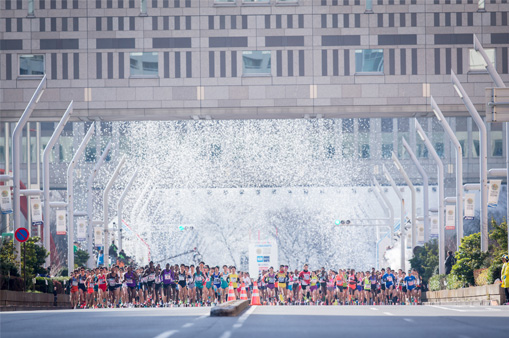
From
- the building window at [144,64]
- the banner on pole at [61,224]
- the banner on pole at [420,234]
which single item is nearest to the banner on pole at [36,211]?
the building window at [144,64]

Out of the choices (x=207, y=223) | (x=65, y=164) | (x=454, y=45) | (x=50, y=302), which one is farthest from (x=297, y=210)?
(x=50, y=302)

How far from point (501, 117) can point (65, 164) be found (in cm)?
8783

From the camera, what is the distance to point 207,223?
132 metres

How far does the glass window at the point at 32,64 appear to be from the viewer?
5069 cm

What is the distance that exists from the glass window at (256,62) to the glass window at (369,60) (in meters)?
4.22

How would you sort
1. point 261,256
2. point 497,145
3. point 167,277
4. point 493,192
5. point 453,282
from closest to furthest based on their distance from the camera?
point 493,192 < point 453,282 < point 167,277 < point 261,256 < point 497,145

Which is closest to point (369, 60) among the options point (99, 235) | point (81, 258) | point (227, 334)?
point (81, 258)

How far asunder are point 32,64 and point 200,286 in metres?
15.6

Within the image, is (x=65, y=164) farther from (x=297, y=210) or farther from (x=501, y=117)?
(x=501, y=117)

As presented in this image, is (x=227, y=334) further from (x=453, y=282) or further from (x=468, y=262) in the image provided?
(x=453, y=282)

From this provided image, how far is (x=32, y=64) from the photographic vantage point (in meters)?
50.8

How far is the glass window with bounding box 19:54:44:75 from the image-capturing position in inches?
1996

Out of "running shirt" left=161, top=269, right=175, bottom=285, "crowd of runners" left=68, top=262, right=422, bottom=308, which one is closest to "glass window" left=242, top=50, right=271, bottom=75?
"crowd of runners" left=68, top=262, right=422, bottom=308

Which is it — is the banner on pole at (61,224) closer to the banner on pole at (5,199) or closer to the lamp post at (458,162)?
the banner on pole at (5,199)
